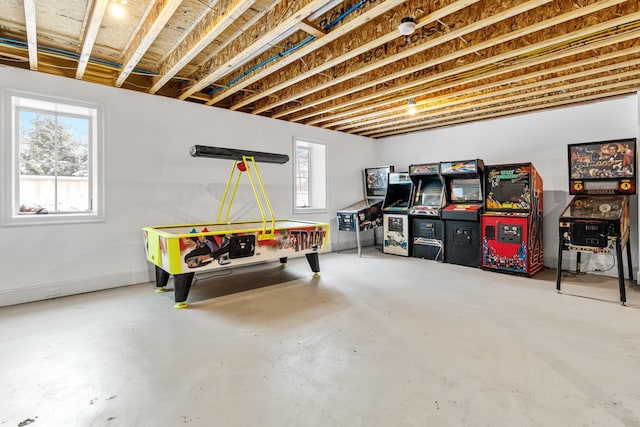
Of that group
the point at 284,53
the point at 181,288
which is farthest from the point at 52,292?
the point at 284,53

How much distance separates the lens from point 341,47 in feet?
10.2

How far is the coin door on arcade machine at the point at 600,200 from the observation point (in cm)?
335

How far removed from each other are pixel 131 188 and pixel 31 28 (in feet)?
6.27

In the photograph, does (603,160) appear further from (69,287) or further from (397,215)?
(69,287)

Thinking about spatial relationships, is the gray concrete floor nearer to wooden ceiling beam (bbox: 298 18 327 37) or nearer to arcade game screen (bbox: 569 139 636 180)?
arcade game screen (bbox: 569 139 636 180)

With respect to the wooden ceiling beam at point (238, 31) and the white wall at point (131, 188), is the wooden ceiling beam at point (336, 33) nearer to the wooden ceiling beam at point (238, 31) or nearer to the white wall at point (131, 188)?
the wooden ceiling beam at point (238, 31)

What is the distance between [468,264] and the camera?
5.00 m

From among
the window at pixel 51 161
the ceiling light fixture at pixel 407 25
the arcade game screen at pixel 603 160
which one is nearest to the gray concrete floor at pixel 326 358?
the window at pixel 51 161

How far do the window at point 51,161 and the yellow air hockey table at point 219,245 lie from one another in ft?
3.03

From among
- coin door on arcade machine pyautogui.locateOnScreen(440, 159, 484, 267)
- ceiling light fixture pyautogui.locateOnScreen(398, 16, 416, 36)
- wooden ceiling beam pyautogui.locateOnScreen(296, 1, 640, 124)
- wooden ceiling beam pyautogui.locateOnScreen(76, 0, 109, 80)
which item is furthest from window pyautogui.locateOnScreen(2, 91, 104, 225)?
coin door on arcade machine pyautogui.locateOnScreen(440, 159, 484, 267)

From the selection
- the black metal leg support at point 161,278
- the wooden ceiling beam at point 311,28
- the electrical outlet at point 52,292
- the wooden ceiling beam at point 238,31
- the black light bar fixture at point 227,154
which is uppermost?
the wooden ceiling beam at point 238,31

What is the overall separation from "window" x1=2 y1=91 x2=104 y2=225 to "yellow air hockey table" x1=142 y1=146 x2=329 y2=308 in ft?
3.03

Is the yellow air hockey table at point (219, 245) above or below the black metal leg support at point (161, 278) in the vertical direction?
above

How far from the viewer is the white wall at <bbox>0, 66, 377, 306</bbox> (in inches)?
134
